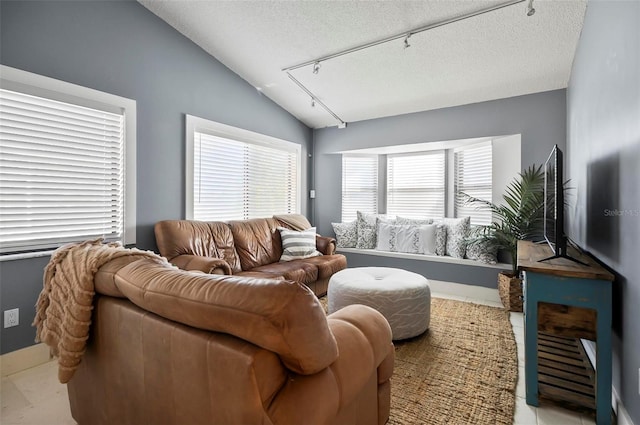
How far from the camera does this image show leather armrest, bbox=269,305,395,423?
2.66ft

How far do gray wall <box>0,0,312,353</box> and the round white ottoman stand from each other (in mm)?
1983

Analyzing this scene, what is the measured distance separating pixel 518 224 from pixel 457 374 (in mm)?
2068

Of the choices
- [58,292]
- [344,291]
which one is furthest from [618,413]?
[58,292]

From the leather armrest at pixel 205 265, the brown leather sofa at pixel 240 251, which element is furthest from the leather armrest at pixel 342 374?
the brown leather sofa at pixel 240 251

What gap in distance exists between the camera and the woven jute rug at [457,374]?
1.64m

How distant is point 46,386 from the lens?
1980 mm

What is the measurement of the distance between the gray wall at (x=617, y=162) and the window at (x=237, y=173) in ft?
11.4

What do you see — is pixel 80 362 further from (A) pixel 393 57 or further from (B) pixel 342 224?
(B) pixel 342 224

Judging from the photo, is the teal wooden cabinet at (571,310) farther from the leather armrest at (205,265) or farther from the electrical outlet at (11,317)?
the electrical outlet at (11,317)

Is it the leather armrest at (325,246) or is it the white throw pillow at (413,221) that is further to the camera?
the white throw pillow at (413,221)

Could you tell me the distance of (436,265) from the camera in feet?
13.3

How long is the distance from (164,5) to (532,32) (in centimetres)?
341

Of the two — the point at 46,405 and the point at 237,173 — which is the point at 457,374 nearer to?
the point at 46,405

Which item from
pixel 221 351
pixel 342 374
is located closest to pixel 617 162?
pixel 342 374
